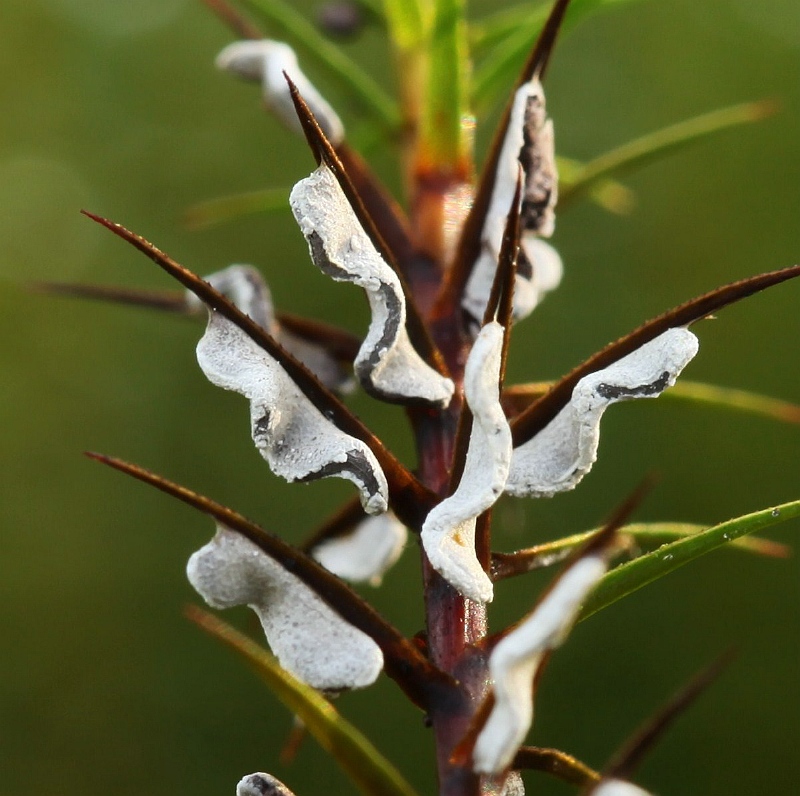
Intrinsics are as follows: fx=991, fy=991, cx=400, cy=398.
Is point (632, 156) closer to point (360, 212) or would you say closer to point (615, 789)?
point (360, 212)

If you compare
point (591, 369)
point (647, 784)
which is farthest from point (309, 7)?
point (591, 369)

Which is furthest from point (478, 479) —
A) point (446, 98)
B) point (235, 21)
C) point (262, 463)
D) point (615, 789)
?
point (262, 463)

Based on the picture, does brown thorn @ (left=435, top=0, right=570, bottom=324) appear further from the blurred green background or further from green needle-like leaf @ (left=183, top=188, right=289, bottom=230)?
the blurred green background

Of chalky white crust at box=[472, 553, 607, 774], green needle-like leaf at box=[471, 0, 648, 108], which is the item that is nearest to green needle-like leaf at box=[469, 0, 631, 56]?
green needle-like leaf at box=[471, 0, 648, 108]

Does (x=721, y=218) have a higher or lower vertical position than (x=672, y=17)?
lower

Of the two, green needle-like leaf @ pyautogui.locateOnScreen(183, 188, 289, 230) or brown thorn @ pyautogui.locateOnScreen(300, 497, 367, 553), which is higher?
green needle-like leaf @ pyautogui.locateOnScreen(183, 188, 289, 230)

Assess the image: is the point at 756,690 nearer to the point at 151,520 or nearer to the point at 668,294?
the point at 668,294

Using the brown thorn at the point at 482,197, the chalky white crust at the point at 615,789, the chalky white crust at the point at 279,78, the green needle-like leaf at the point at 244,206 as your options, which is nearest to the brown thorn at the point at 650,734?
the chalky white crust at the point at 615,789
